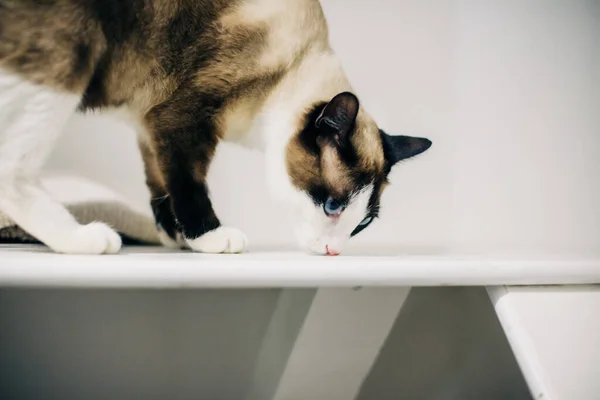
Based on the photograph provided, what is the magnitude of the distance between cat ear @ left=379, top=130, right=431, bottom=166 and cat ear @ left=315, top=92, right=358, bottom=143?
0.45ft

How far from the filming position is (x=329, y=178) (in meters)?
0.80

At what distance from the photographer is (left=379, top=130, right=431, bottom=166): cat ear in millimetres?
899

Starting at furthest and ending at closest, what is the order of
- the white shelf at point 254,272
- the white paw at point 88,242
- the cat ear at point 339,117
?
the cat ear at point 339,117 < the white paw at point 88,242 < the white shelf at point 254,272

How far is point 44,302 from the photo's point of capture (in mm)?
1004

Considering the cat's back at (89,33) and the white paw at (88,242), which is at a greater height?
the cat's back at (89,33)

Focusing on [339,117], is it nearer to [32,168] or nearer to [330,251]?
[330,251]

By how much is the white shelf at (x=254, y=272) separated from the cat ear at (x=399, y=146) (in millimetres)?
316

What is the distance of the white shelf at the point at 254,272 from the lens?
1.72ft

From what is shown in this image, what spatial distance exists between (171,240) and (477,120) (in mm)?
804

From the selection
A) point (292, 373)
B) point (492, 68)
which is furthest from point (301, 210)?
point (492, 68)

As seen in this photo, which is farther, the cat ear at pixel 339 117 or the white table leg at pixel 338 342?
the white table leg at pixel 338 342

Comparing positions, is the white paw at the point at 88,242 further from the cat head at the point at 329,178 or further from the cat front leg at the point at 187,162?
the cat head at the point at 329,178

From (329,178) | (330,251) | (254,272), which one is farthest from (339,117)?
(254,272)

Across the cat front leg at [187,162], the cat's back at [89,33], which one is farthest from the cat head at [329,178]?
the cat's back at [89,33]
